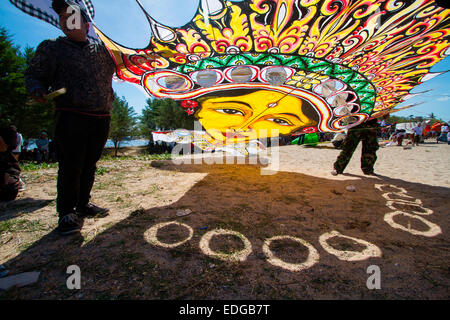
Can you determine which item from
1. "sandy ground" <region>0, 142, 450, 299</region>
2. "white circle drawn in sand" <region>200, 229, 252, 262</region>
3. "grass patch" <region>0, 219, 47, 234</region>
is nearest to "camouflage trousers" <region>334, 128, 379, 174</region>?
"sandy ground" <region>0, 142, 450, 299</region>

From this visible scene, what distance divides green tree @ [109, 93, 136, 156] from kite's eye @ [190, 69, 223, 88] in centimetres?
2423

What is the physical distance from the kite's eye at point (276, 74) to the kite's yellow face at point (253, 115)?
0.31m

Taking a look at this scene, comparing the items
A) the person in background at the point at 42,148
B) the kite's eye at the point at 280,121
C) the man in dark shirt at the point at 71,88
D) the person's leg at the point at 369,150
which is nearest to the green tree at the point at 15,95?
the person in background at the point at 42,148

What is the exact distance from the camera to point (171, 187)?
3.27 metres

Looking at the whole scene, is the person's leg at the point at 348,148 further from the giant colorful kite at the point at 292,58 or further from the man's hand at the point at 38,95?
the man's hand at the point at 38,95

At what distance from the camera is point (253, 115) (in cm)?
418

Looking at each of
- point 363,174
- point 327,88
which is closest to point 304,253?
point 327,88

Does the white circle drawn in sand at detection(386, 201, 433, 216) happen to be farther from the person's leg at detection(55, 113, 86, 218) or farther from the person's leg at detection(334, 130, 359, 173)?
the person's leg at detection(55, 113, 86, 218)

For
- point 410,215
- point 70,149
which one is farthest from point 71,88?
point 410,215

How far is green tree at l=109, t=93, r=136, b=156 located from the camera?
24.0 metres

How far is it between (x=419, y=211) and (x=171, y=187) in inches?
147

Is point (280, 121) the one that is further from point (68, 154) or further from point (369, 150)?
point (68, 154)
